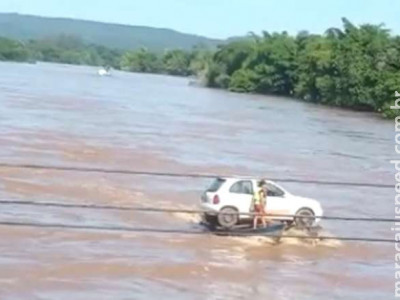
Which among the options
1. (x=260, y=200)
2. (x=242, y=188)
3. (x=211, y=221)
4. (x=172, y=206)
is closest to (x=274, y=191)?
(x=242, y=188)

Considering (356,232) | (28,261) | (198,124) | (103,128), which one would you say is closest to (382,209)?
(356,232)

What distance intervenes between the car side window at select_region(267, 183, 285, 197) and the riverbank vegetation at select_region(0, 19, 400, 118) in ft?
152

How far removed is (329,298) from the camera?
65.0ft

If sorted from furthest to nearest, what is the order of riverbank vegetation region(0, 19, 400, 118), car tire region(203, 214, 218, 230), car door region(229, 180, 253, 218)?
riverbank vegetation region(0, 19, 400, 118)
car door region(229, 180, 253, 218)
car tire region(203, 214, 218, 230)

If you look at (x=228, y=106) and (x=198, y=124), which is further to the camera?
(x=228, y=106)

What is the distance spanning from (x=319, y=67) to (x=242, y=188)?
66605 mm

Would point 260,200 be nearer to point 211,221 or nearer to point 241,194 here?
point 241,194

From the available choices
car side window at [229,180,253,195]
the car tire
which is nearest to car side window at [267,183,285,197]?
car side window at [229,180,253,195]

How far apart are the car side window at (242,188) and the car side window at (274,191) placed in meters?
0.43

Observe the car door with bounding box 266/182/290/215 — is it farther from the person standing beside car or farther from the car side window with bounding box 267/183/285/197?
the person standing beside car

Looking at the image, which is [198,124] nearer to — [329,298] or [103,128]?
[103,128]

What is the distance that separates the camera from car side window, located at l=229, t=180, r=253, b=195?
78.0ft

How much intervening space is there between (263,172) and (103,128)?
49.4 feet

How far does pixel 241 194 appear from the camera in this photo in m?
23.8
